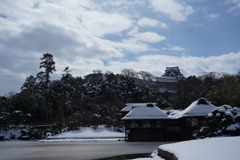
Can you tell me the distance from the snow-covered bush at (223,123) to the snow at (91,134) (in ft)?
76.6

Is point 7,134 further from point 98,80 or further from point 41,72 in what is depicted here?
point 98,80

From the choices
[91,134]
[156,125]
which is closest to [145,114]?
[156,125]

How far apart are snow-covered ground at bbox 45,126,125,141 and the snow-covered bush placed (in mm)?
22587

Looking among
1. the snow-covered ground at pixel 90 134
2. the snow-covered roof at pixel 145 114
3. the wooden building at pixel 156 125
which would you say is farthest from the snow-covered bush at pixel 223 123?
the snow-covered ground at pixel 90 134

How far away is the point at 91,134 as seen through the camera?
3875cm

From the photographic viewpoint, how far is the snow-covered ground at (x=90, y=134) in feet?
122

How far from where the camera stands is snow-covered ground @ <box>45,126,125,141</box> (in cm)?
3725

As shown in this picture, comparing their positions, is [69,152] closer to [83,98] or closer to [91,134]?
[91,134]

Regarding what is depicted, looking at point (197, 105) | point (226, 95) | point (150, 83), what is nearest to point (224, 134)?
point (197, 105)

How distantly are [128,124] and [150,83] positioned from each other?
156ft

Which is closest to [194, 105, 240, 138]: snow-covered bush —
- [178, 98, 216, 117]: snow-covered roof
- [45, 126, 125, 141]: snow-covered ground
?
[178, 98, 216, 117]: snow-covered roof

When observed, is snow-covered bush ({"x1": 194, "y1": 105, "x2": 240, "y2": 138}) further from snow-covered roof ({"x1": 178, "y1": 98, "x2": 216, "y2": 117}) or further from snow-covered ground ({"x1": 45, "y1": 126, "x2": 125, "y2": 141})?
snow-covered ground ({"x1": 45, "y1": 126, "x2": 125, "y2": 141})

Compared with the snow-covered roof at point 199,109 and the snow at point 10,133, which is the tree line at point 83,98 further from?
the snow-covered roof at point 199,109

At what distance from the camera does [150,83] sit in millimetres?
81000
